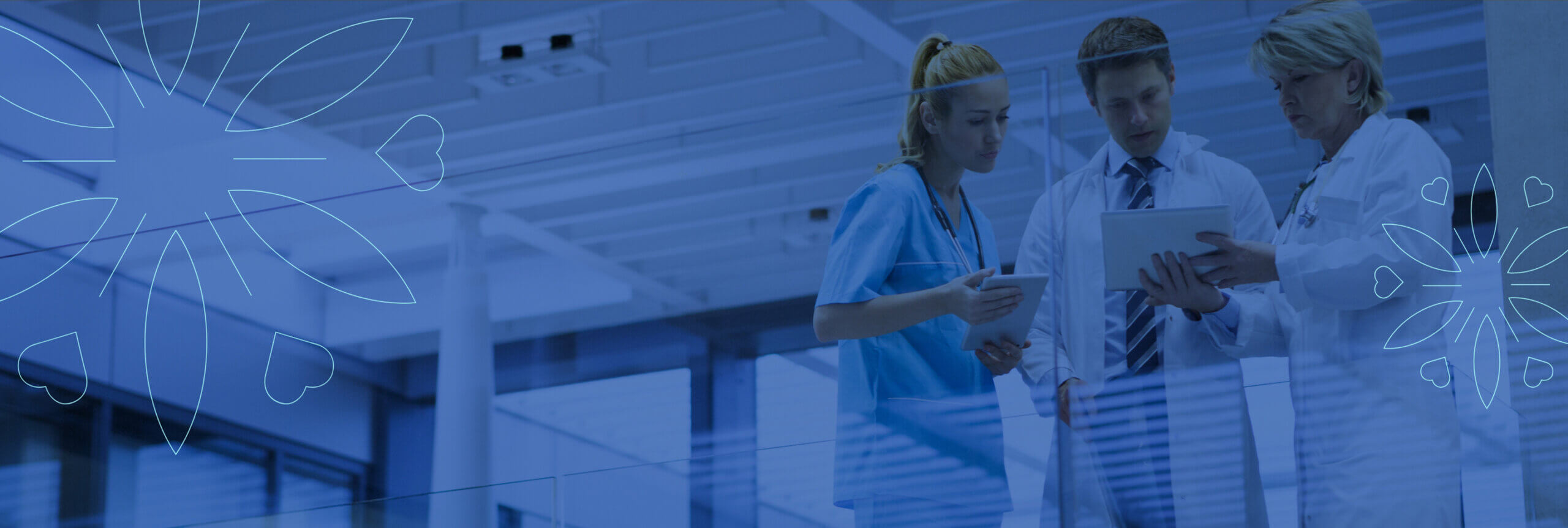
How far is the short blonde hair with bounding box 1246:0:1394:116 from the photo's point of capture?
8.45 ft

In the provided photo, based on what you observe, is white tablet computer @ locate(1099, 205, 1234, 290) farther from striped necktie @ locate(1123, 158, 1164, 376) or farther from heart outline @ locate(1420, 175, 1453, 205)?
heart outline @ locate(1420, 175, 1453, 205)

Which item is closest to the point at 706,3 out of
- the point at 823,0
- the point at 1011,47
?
the point at 823,0

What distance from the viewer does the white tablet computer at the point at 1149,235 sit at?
2.49 metres

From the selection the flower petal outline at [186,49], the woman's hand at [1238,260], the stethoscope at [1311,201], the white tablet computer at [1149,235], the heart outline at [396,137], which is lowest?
the woman's hand at [1238,260]

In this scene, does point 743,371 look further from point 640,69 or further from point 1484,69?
point 640,69

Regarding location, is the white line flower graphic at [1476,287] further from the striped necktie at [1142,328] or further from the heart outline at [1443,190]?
the striped necktie at [1142,328]

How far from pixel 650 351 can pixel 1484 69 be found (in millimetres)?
1555

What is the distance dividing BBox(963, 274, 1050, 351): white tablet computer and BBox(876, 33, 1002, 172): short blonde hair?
30 cm

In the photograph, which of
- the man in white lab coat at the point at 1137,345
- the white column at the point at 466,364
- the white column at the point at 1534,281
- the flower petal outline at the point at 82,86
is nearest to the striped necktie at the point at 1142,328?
the man in white lab coat at the point at 1137,345

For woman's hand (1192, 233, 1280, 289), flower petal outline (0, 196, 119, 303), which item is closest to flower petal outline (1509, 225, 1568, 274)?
woman's hand (1192, 233, 1280, 289)

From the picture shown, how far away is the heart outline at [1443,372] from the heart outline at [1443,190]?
236 millimetres

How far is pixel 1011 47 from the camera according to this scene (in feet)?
20.5

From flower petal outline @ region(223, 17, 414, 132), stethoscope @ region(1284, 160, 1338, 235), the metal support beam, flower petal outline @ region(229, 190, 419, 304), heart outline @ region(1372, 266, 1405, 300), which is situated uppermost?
flower petal outline @ region(223, 17, 414, 132)

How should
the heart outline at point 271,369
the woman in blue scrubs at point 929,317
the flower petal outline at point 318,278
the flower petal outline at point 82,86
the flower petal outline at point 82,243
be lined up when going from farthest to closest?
the flower petal outline at point 82,86 < the flower petal outline at point 82,243 < the heart outline at point 271,369 < the flower petal outline at point 318,278 < the woman in blue scrubs at point 929,317
